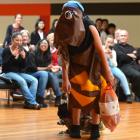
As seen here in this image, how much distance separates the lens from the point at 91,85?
16.7 ft

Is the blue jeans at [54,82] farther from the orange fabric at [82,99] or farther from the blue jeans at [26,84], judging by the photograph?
the orange fabric at [82,99]

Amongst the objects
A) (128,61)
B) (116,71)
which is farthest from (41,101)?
(128,61)

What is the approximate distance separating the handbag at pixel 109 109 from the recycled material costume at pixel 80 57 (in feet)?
0.38

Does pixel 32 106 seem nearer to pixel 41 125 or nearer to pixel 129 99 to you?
pixel 41 125

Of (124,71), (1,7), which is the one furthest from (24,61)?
(1,7)

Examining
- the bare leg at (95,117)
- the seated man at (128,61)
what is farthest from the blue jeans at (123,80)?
the bare leg at (95,117)

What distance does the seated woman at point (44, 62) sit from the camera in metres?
8.30

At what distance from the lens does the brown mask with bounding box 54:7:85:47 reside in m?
4.93

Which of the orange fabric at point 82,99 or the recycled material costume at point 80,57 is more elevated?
the recycled material costume at point 80,57

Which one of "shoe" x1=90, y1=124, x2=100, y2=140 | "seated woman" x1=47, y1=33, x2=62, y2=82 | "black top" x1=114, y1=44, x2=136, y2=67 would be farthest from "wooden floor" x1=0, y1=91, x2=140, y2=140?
"black top" x1=114, y1=44, x2=136, y2=67

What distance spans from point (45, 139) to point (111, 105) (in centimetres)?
79

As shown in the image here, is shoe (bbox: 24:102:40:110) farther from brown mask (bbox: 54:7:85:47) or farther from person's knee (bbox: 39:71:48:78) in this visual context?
brown mask (bbox: 54:7:85:47)

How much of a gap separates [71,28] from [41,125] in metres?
1.61

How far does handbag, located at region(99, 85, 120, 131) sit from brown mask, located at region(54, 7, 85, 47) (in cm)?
60
